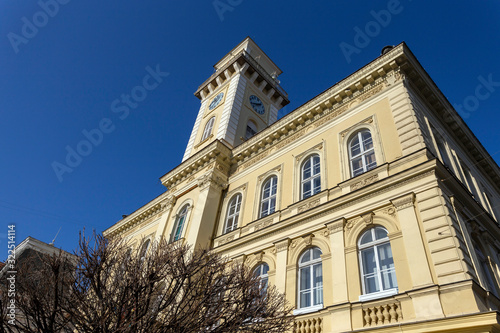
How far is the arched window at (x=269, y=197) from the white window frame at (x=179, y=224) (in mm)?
4764

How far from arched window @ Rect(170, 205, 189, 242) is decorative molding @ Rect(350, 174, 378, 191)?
9.99 m

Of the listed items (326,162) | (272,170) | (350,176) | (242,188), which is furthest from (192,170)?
(350,176)

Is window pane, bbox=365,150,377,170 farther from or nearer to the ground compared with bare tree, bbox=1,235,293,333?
farther from the ground

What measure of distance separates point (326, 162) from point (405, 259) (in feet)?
18.3

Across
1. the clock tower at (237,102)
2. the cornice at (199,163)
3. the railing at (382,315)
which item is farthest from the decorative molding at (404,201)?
the clock tower at (237,102)

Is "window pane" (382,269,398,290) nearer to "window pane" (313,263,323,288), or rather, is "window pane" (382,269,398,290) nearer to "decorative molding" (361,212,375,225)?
"decorative molding" (361,212,375,225)

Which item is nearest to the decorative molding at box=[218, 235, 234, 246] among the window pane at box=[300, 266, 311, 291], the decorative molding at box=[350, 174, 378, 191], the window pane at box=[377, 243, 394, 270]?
the window pane at box=[300, 266, 311, 291]

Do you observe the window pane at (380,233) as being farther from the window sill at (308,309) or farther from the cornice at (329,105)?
the cornice at (329,105)

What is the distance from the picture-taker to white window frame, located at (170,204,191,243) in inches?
734

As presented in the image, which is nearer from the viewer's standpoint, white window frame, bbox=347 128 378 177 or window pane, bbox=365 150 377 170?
window pane, bbox=365 150 377 170

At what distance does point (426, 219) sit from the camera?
9.70 m

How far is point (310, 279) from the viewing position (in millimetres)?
11586

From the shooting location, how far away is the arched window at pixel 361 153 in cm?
1279

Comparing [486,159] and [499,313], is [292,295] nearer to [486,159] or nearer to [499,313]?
[499,313]
